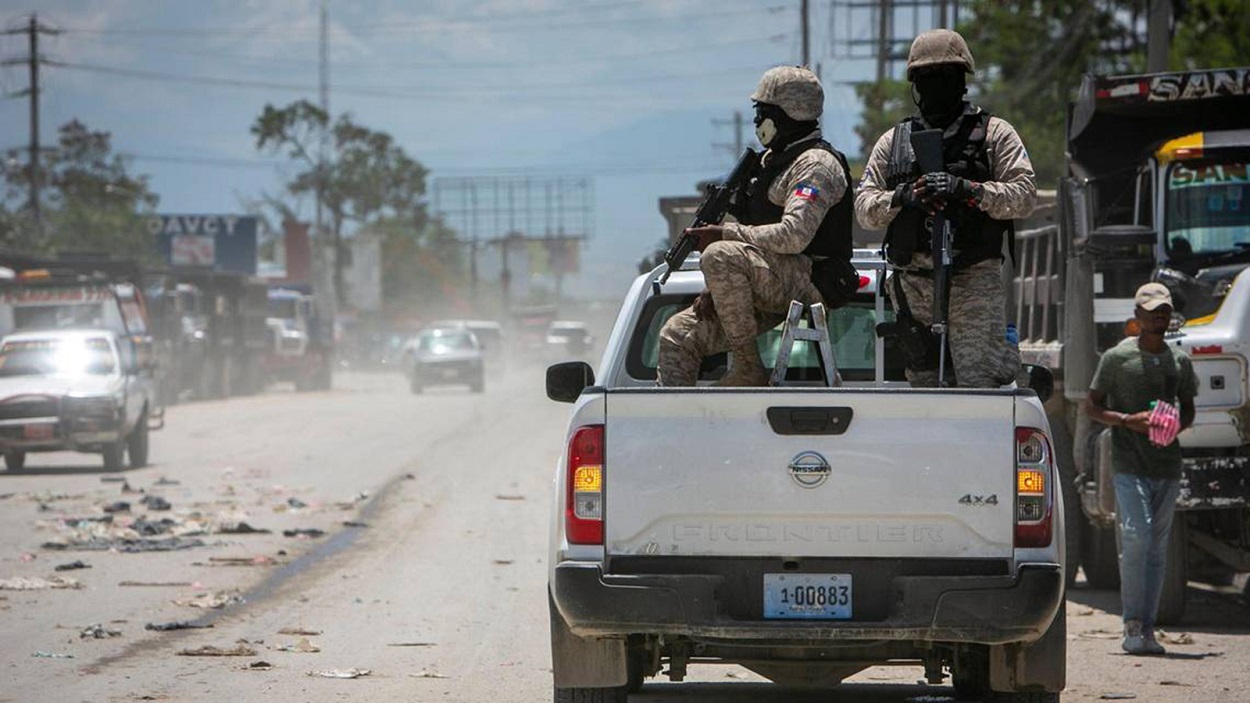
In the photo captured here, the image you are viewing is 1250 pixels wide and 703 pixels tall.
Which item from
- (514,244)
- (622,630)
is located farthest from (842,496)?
(514,244)

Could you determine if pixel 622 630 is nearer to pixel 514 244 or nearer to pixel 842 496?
Answer: pixel 842 496

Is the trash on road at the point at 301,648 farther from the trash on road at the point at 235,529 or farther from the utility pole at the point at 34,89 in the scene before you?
the utility pole at the point at 34,89

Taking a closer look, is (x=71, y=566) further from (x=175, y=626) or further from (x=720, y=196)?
(x=720, y=196)

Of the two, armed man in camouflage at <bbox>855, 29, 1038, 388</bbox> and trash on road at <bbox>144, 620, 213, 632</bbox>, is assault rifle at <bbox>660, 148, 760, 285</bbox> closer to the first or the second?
armed man in camouflage at <bbox>855, 29, 1038, 388</bbox>

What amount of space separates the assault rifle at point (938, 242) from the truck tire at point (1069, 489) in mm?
5010

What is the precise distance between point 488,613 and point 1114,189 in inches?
198

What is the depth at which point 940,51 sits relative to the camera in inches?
302

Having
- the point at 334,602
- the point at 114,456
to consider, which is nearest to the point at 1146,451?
the point at 334,602

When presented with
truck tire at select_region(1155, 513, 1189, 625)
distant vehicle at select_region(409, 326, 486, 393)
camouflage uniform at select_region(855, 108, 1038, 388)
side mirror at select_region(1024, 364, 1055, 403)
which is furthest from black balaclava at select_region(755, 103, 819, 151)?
distant vehicle at select_region(409, 326, 486, 393)

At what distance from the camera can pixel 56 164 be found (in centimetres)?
9162

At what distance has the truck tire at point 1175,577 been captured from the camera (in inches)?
424

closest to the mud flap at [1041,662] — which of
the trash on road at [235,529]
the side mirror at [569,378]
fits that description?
the side mirror at [569,378]

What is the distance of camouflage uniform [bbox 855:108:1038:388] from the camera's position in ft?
24.0

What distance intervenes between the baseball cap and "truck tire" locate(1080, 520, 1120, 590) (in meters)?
3.11
